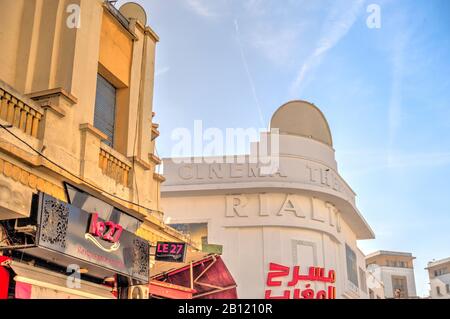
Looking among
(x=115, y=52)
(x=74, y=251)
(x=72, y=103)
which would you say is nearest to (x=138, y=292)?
(x=74, y=251)

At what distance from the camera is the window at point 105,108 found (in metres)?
12.6

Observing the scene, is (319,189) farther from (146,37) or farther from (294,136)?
(146,37)

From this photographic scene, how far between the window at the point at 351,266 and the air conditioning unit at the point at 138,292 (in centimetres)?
2539

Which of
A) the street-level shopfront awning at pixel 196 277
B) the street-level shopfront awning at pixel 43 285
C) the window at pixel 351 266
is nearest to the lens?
the street-level shopfront awning at pixel 43 285

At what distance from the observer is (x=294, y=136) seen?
33.0m

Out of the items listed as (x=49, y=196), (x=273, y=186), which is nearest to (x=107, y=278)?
(x=49, y=196)

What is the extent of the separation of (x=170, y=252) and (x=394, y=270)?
2547 inches

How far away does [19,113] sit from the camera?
940 cm

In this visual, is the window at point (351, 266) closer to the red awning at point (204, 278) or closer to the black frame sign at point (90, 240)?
the red awning at point (204, 278)

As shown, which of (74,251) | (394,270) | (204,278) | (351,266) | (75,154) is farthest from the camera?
(394,270)

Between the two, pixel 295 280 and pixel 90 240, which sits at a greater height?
pixel 295 280

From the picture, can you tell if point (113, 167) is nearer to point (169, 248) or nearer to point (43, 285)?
point (169, 248)

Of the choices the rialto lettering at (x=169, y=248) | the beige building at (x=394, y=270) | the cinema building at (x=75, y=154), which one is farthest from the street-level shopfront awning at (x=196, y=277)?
the beige building at (x=394, y=270)

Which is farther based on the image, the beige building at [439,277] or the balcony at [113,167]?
the beige building at [439,277]
